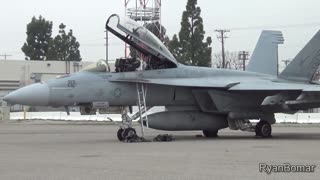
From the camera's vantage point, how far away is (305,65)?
2144 cm

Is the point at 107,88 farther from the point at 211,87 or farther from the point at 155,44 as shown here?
the point at 211,87

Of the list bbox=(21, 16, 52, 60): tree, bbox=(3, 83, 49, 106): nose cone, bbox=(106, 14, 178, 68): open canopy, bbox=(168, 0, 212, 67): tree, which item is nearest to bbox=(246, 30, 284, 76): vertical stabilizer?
bbox=(106, 14, 178, 68): open canopy

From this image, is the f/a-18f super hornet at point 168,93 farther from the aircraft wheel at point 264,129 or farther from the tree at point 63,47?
the tree at point 63,47

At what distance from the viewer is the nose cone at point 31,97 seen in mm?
17688

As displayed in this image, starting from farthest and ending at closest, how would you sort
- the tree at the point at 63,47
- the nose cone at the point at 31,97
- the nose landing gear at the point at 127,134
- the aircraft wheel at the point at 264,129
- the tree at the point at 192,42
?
1. the tree at the point at 63,47
2. the tree at the point at 192,42
3. the aircraft wheel at the point at 264,129
4. the nose landing gear at the point at 127,134
5. the nose cone at the point at 31,97

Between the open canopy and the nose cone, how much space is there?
124 inches

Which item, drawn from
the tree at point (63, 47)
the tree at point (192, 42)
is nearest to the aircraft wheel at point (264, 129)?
the tree at point (192, 42)

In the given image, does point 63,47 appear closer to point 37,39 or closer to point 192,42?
point 37,39

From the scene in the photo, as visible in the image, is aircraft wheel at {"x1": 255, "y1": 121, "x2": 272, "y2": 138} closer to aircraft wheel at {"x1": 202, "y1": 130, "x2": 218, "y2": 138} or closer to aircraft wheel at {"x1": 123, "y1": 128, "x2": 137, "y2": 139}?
aircraft wheel at {"x1": 202, "y1": 130, "x2": 218, "y2": 138}

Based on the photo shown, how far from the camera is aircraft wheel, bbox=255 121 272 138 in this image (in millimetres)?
20062

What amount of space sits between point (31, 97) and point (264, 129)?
27.9 feet

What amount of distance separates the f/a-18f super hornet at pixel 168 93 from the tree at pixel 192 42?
43713 mm

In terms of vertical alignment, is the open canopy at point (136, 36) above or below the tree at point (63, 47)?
below

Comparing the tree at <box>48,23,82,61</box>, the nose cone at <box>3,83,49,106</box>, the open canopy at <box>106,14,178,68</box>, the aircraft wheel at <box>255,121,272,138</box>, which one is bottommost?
the aircraft wheel at <box>255,121,272,138</box>
